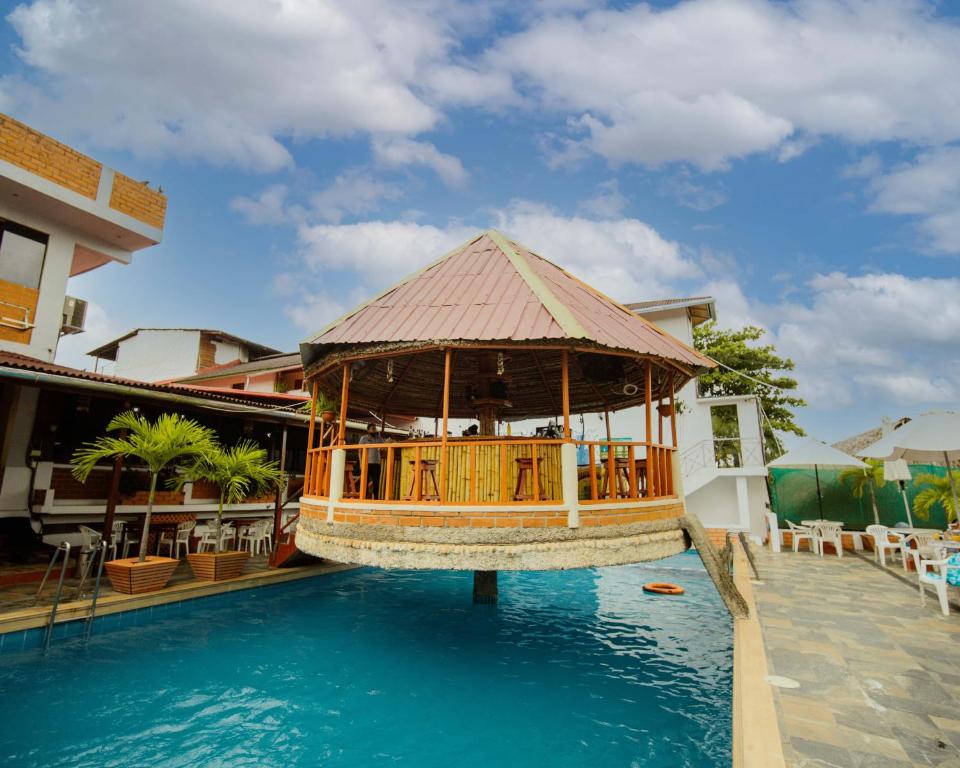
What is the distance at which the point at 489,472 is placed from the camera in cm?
865

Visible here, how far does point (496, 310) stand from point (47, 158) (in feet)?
45.6

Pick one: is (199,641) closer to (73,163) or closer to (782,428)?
(73,163)

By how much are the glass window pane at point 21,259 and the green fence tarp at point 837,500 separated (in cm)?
2549

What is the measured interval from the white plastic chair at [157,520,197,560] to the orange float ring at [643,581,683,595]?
1304 cm

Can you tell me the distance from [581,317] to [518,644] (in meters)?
6.43

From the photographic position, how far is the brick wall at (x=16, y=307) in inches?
536

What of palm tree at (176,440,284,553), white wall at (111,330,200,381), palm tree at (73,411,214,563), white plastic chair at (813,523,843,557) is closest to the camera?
palm tree at (73,411,214,563)

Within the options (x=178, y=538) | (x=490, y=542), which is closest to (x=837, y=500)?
(x=490, y=542)

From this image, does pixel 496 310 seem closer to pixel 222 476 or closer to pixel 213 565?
pixel 222 476

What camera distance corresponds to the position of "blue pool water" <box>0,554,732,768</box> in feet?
19.6

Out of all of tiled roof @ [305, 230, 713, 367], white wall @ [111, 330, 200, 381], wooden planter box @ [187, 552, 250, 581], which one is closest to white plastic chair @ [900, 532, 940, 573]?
tiled roof @ [305, 230, 713, 367]

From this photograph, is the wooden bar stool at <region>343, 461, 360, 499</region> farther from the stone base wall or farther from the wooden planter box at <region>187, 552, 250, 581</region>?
the wooden planter box at <region>187, 552, 250, 581</region>

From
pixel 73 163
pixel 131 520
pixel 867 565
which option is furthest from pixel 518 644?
pixel 73 163

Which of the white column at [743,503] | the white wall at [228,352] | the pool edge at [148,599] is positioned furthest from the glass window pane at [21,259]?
the white column at [743,503]
